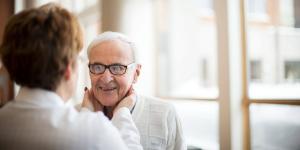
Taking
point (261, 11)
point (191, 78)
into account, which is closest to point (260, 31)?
point (261, 11)

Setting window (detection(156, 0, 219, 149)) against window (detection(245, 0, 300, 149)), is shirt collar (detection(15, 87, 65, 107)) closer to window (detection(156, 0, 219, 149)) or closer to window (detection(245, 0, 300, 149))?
window (detection(245, 0, 300, 149))

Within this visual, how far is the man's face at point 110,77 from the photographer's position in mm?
1801

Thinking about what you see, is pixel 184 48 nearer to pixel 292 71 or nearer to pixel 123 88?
pixel 292 71

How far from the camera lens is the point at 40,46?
3.58ft

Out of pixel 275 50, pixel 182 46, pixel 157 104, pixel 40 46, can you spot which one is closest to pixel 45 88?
pixel 40 46

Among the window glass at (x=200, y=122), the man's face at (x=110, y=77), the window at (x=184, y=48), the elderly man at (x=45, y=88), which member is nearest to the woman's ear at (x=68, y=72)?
the elderly man at (x=45, y=88)

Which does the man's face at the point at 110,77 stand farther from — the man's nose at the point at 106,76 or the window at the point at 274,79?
the window at the point at 274,79

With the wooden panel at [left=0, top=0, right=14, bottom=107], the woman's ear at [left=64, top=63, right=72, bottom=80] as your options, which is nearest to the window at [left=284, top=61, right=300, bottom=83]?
the woman's ear at [left=64, top=63, right=72, bottom=80]

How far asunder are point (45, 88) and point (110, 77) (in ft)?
2.24

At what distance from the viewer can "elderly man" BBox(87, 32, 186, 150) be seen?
181cm

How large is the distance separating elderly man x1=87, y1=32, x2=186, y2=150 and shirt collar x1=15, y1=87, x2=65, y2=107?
0.66 m

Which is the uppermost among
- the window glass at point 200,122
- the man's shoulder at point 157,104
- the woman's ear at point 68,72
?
the woman's ear at point 68,72

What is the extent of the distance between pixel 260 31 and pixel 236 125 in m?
0.82

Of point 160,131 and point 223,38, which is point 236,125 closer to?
point 223,38
